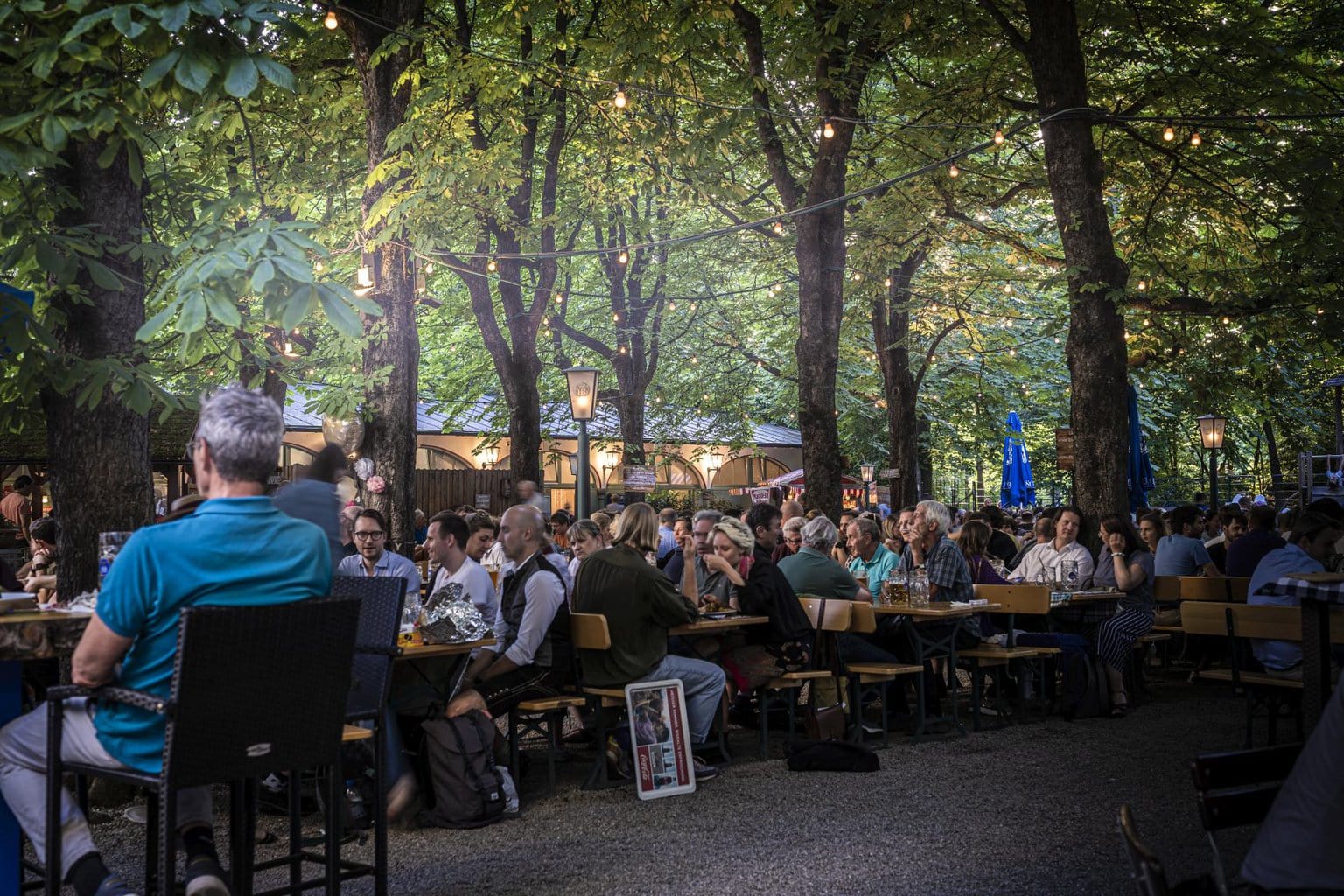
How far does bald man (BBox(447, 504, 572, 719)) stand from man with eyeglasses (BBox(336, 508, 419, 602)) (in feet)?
1.98

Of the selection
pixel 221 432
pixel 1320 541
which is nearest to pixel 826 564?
pixel 1320 541

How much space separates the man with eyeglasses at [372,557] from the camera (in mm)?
7773

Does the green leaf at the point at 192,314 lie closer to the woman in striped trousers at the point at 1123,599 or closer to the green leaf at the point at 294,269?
the green leaf at the point at 294,269

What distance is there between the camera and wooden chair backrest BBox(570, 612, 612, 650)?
7750 millimetres

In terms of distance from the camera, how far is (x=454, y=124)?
14.1m

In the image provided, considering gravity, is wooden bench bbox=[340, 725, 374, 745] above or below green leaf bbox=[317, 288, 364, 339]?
below

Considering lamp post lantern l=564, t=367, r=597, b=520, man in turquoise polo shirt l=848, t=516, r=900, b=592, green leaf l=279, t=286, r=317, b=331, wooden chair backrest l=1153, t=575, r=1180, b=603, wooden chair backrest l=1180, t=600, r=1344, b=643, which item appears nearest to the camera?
green leaf l=279, t=286, r=317, b=331

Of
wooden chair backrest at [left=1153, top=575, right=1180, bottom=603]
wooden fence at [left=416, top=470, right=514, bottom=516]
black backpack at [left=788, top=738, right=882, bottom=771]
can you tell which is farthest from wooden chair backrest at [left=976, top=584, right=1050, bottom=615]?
wooden fence at [left=416, top=470, right=514, bottom=516]

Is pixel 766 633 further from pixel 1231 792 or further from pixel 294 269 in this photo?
pixel 1231 792

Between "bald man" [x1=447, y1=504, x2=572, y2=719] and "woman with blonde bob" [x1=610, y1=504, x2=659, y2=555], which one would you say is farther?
"woman with blonde bob" [x1=610, y1=504, x2=659, y2=555]

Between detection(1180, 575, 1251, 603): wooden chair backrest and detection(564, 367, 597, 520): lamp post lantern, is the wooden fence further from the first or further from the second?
detection(1180, 575, 1251, 603): wooden chair backrest

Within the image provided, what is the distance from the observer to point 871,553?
11617 millimetres

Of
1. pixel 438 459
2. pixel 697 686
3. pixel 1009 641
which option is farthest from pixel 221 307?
pixel 438 459

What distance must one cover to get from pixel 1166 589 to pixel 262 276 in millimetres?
10162
